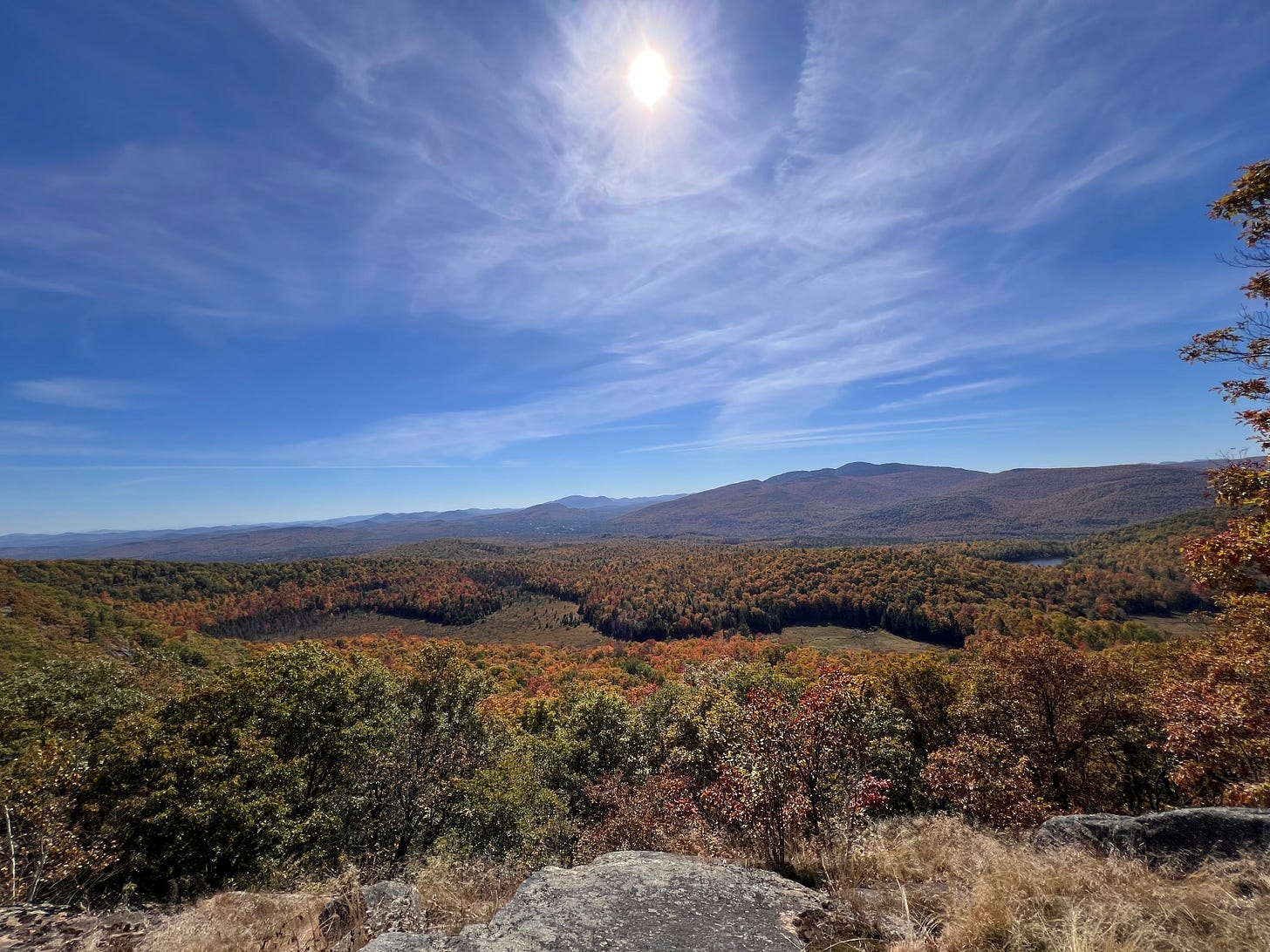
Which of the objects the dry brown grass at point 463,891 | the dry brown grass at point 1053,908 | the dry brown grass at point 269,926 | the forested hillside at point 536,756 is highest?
the dry brown grass at point 1053,908

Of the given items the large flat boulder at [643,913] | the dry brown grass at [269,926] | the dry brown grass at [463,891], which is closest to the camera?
the large flat boulder at [643,913]

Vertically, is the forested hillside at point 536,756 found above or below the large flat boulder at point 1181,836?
below

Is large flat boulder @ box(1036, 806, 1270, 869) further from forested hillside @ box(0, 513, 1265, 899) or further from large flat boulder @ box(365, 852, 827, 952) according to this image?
large flat boulder @ box(365, 852, 827, 952)

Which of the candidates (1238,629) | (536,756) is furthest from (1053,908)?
(536,756)

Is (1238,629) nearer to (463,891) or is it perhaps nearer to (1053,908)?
(1053,908)

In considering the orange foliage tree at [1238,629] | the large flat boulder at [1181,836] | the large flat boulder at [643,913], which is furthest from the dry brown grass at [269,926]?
the orange foliage tree at [1238,629]

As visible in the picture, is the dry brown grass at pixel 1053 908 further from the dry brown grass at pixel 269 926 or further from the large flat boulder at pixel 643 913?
the dry brown grass at pixel 269 926

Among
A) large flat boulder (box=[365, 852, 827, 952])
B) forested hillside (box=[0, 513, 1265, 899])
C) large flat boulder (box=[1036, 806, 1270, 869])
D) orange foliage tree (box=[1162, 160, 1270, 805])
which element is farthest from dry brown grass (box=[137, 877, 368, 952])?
orange foliage tree (box=[1162, 160, 1270, 805])

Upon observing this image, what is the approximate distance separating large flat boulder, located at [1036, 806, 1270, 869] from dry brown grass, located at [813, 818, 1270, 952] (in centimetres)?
65

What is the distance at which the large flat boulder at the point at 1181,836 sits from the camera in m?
6.60

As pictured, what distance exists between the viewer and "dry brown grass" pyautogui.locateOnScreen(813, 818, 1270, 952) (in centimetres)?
430

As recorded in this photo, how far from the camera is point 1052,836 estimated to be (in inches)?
309

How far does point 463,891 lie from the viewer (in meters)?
7.82

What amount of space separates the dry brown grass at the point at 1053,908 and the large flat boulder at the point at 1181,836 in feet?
2.14
